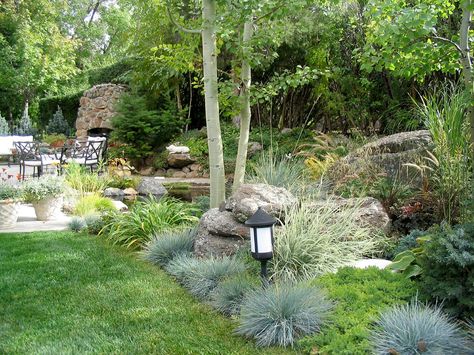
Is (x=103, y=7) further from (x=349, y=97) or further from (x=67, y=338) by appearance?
(x=67, y=338)

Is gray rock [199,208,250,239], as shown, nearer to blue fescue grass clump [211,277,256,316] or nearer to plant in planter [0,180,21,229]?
blue fescue grass clump [211,277,256,316]

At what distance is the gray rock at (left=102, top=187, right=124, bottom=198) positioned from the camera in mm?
8719

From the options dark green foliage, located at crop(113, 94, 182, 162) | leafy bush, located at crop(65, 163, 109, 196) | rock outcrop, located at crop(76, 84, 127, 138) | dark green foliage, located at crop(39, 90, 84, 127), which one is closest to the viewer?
leafy bush, located at crop(65, 163, 109, 196)

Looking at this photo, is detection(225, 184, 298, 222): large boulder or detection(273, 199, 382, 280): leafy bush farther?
detection(225, 184, 298, 222): large boulder

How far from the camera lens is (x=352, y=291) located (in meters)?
3.00

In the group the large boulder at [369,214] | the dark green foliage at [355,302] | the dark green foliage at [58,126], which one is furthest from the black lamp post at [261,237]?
the dark green foliage at [58,126]

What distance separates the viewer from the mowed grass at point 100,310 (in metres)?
2.69

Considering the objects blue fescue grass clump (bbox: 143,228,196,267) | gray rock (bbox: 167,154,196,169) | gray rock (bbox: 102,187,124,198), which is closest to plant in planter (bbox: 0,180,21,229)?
gray rock (bbox: 102,187,124,198)

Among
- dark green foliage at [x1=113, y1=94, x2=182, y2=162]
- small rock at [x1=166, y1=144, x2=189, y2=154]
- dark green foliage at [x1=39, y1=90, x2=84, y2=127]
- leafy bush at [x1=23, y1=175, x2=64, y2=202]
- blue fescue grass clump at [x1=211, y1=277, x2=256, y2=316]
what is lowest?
blue fescue grass clump at [x1=211, y1=277, x2=256, y2=316]

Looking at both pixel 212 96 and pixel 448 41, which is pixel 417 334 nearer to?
pixel 448 41

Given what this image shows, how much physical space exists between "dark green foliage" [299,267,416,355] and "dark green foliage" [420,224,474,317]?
0.74 ft

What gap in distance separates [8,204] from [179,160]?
6478 millimetres

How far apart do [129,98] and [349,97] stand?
5950 millimetres

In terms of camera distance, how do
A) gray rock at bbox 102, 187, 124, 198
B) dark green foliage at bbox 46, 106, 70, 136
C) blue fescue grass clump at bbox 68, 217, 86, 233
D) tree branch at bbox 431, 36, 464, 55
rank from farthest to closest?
dark green foliage at bbox 46, 106, 70, 136, gray rock at bbox 102, 187, 124, 198, blue fescue grass clump at bbox 68, 217, 86, 233, tree branch at bbox 431, 36, 464, 55
